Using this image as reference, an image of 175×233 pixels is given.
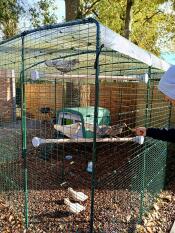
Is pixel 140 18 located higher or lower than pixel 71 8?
higher

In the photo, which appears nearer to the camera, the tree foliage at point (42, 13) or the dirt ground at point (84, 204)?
the dirt ground at point (84, 204)

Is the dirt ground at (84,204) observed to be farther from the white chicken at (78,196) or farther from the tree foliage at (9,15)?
the tree foliage at (9,15)

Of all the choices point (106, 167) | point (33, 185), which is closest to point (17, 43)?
point (33, 185)

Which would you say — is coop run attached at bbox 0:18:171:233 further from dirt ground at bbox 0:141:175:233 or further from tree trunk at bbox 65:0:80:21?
tree trunk at bbox 65:0:80:21

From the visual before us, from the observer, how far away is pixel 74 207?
14.1 ft

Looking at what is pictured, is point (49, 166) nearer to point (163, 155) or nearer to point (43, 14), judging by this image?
point (163, 155)

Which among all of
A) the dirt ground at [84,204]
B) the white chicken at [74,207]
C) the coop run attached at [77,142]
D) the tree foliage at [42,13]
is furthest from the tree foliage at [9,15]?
the white chicken at [74,207]

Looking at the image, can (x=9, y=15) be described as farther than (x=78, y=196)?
Yes

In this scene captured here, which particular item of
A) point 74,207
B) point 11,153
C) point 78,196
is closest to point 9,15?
point 11,153

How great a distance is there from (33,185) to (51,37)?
288 centimetres

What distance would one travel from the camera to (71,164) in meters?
6.40

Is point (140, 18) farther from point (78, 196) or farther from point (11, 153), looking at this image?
point (78, 196)

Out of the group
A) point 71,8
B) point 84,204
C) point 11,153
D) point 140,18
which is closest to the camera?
point 84,204

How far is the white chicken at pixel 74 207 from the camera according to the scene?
14.0ft
